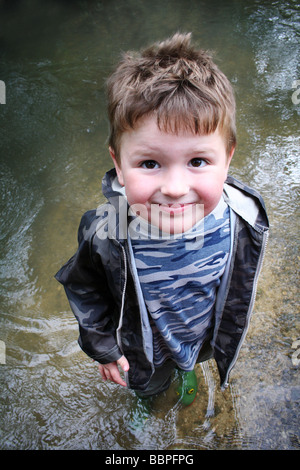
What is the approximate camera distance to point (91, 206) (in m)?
2.51

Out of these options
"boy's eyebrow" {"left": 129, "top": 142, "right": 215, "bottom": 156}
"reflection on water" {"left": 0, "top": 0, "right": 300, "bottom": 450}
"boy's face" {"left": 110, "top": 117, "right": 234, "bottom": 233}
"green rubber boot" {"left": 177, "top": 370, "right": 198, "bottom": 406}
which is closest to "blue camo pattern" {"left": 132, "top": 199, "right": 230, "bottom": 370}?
"boy's face" {"left": 110, "top": 117, "right": 234, "bottom": 233}

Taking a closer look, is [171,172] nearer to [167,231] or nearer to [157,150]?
[157,150]

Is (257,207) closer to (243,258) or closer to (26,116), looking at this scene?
(243,258)

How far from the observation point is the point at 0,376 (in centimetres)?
182

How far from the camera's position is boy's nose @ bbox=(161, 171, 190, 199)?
0.82m

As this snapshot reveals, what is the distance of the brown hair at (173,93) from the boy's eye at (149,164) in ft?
0.28

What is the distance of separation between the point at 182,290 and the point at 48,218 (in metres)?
1.65

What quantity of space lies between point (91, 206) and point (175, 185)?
1.77 meters

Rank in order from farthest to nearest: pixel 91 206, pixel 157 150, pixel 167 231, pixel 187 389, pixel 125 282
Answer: pixel 91 206 → pixel 187 389 → pixel 125 282 → pixel 167 231 → pixel 157 150

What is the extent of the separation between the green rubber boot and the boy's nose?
1081 millimetres

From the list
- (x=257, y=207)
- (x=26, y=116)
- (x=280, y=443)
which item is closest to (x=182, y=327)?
(x=257, y=207)

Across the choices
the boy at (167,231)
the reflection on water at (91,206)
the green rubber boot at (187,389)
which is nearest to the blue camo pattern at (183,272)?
the boy at (167,231)

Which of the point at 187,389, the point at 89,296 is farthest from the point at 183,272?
the point at 187,389

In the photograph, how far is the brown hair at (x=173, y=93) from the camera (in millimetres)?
806
